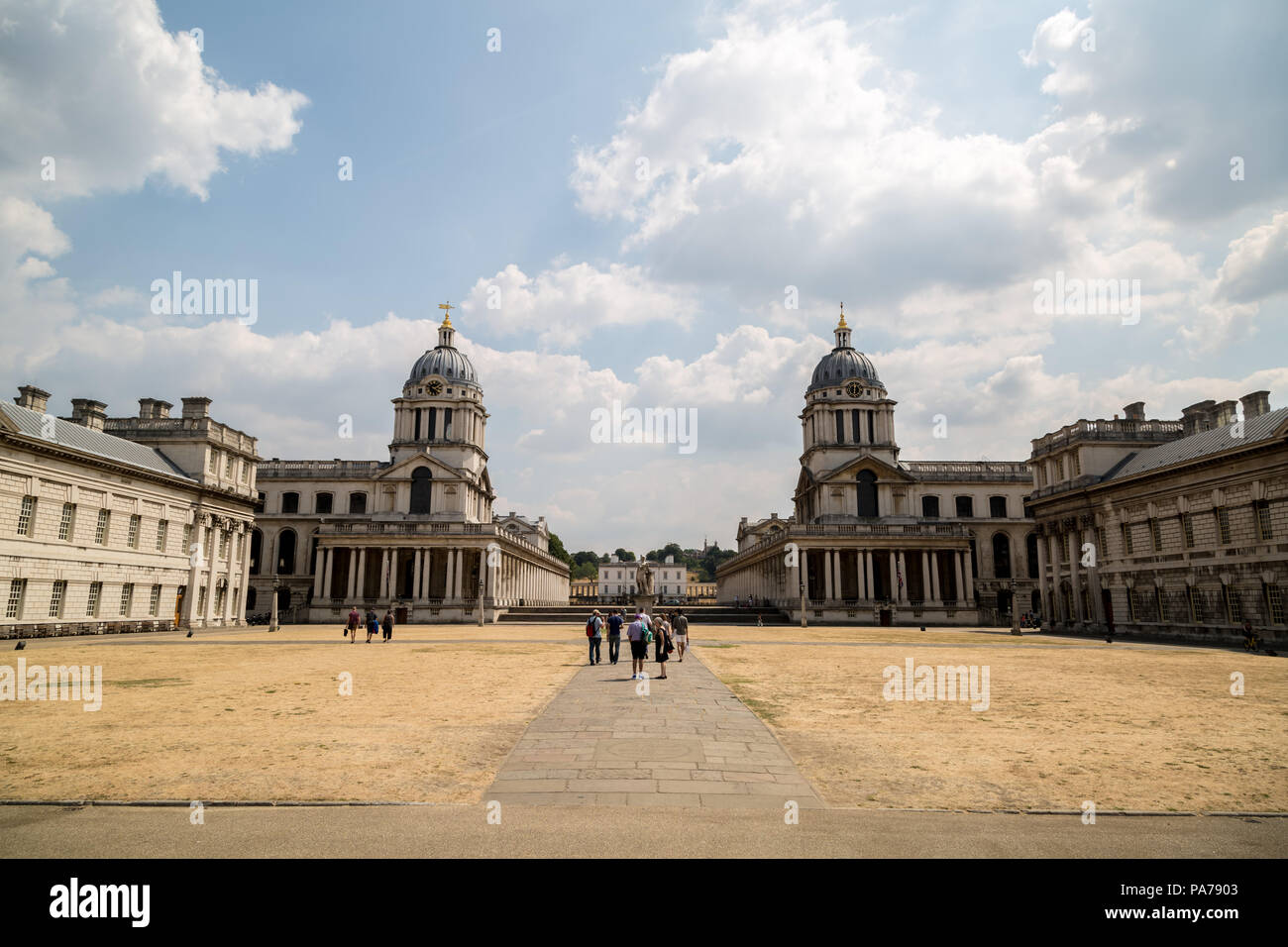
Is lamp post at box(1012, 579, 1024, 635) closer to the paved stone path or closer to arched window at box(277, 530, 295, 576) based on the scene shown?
the paved stone path

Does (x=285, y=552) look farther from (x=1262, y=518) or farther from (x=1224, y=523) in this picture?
(x=1262, y=518)

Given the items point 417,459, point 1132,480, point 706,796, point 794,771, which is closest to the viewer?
point 706,796

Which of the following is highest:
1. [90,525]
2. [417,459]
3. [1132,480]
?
[417,459]

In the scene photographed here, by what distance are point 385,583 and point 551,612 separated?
1520 cm

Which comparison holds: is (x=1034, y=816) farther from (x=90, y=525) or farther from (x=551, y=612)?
(x=551, y=612)

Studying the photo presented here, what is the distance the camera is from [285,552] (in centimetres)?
7525

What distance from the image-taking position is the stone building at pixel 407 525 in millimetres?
63228

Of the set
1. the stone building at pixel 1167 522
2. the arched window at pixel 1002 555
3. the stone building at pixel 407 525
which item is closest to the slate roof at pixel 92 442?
the stone building at pixel 407 525

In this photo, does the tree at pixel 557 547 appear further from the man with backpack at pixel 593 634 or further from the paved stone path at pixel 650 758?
the paved stone path at pixel 650 758

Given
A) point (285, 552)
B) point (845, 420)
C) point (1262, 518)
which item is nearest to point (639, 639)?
point (1262, 518)

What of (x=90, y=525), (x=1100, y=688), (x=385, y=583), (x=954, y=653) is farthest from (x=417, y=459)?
(x=1100, y=688)
